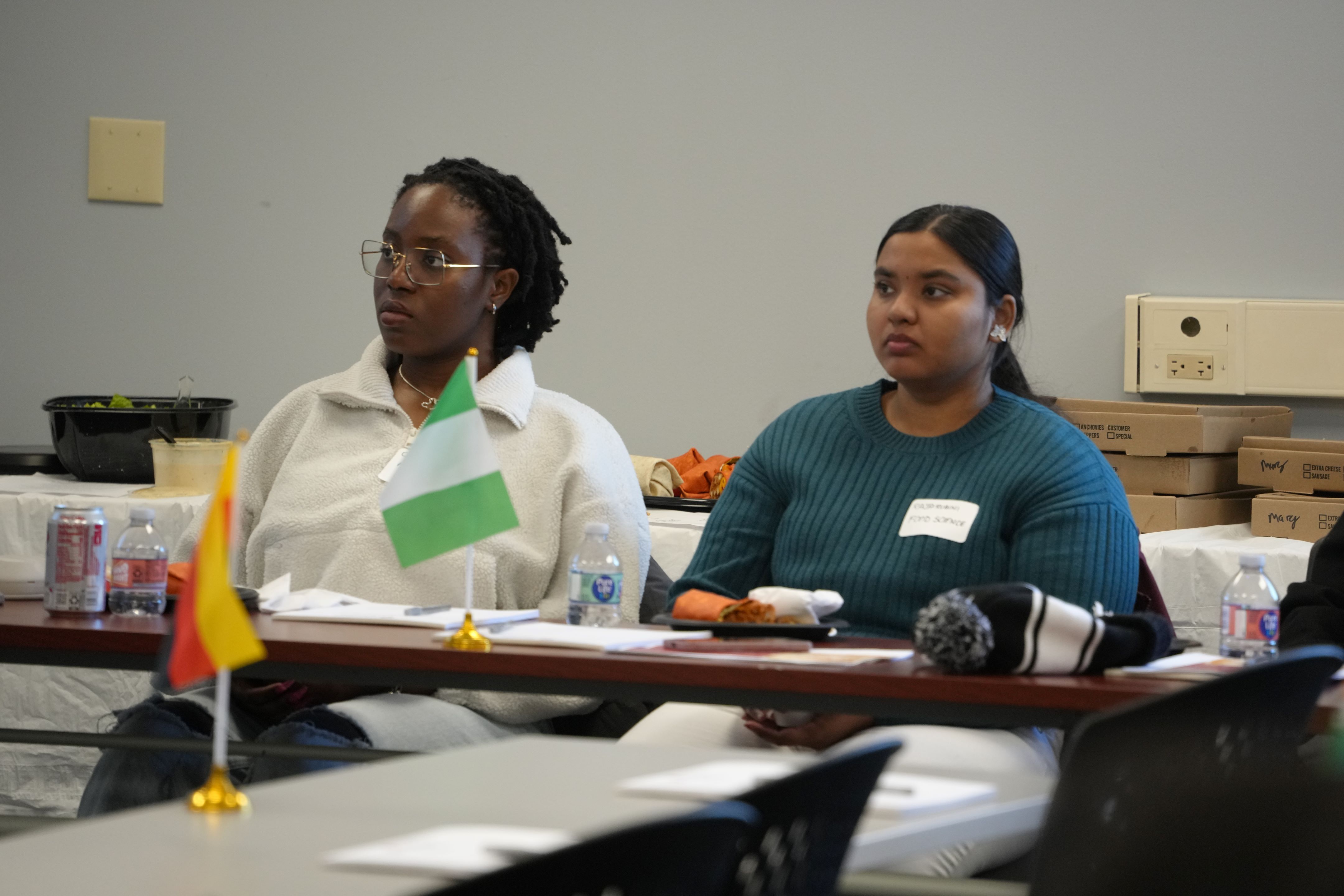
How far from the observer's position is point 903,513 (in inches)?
92.2

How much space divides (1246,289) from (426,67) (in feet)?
7.79

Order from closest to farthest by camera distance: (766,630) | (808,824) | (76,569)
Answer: (808,824)
(766,630)
(76,569)

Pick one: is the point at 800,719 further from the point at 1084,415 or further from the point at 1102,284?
the point at 1102,284

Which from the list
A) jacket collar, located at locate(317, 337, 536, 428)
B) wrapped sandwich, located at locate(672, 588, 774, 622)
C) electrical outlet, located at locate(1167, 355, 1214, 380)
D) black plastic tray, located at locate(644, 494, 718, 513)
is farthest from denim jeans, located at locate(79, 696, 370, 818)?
electrical outlet, located at locate(1167, 355, 1214, 380)

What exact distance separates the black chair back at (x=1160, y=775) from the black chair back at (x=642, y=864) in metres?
0.25

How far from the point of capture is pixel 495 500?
1.92 metres

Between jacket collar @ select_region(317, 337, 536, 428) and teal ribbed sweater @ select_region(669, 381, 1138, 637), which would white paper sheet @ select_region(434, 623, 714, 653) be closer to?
teal ribbed sweater @ select_region(669, 381, 1138, 637)

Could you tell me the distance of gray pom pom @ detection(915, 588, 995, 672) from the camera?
1.76 m

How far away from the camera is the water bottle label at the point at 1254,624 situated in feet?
6.49

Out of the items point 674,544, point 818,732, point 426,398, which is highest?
point 426,398

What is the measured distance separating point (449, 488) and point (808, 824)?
1221 millimetres

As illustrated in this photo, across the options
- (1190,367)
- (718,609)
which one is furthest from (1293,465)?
(718,609)

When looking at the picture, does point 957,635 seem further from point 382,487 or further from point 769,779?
point 382,487

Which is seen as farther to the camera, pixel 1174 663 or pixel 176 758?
pixel 176 758
